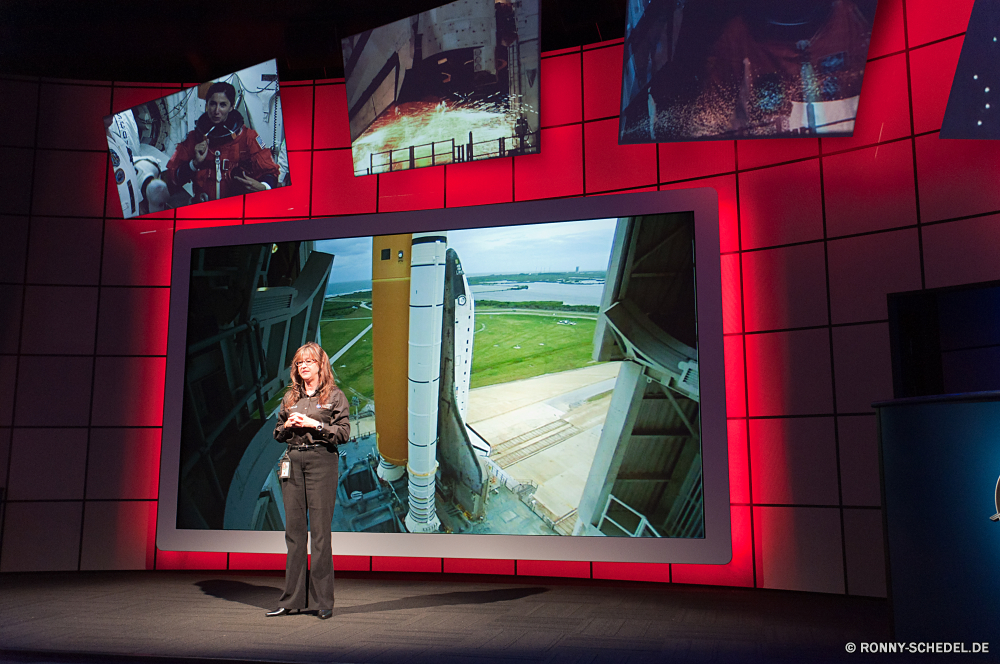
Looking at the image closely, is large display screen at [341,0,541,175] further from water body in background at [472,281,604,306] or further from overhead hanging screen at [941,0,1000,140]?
overhead hanging screen at [941,0,1000,140]

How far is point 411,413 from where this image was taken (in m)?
4.29

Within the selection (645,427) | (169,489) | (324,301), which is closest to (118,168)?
(324,301)

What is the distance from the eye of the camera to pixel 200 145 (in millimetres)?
5328

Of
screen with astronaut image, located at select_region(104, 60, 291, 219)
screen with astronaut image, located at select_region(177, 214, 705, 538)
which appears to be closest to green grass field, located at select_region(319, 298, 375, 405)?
screen with astronaut image, located at select_region(177, 214, 705, 538)

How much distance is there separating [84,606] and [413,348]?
7.49 feet

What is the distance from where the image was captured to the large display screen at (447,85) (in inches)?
182

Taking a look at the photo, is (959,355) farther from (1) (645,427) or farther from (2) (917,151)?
(1) (645,427)

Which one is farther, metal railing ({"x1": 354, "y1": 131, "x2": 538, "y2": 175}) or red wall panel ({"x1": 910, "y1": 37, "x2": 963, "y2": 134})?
metal railing ({"x1": 354, "y1": 131, "x2": 538, "y2": 175})

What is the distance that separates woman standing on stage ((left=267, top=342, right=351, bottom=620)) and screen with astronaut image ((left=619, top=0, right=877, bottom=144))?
269 centimetres

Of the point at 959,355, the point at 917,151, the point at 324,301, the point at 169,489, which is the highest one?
the point at 917,151

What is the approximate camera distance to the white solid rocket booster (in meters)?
4.20

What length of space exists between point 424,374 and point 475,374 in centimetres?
33

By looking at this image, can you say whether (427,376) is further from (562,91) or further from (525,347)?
(562,91)

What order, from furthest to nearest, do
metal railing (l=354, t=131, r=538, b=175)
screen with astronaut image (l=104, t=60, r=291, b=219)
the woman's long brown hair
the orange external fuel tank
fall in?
screen with astronaut image (l=104, t=60, r=291, b=219), metal railing (l=354, t=131, r=538, b=175), the orange external fuel tank, the woman's long brown hair
